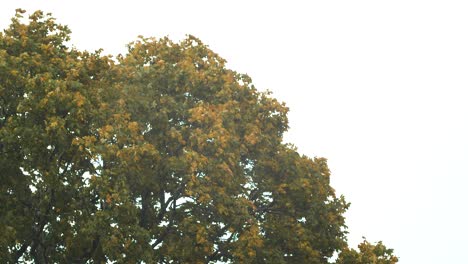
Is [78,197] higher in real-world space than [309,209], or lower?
lower

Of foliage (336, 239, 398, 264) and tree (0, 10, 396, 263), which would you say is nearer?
tree (0, 10, 396, 263)

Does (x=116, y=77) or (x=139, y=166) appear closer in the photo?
(x=139, y=166)

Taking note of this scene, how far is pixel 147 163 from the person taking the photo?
26203 mm

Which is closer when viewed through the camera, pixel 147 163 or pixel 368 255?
pixel 147 163

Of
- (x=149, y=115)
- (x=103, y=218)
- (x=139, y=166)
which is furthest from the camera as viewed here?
(x=149, y=115)

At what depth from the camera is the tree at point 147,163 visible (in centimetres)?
2336

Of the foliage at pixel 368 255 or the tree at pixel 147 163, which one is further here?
the foliage at pixel 368 255

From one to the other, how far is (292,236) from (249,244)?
144 inches

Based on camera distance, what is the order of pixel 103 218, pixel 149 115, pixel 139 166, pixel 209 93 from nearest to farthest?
pixel 103 218 → pixel 139 166 → pixel 149 115 → pixel 209 93

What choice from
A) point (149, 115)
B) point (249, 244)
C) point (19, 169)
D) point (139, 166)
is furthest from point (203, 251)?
point (19, 169)

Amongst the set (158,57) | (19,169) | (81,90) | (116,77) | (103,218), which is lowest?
(103,218)

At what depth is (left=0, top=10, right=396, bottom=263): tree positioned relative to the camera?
23.4 meters

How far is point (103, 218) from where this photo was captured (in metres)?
23.1

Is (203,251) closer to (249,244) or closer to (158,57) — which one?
(249,244)
